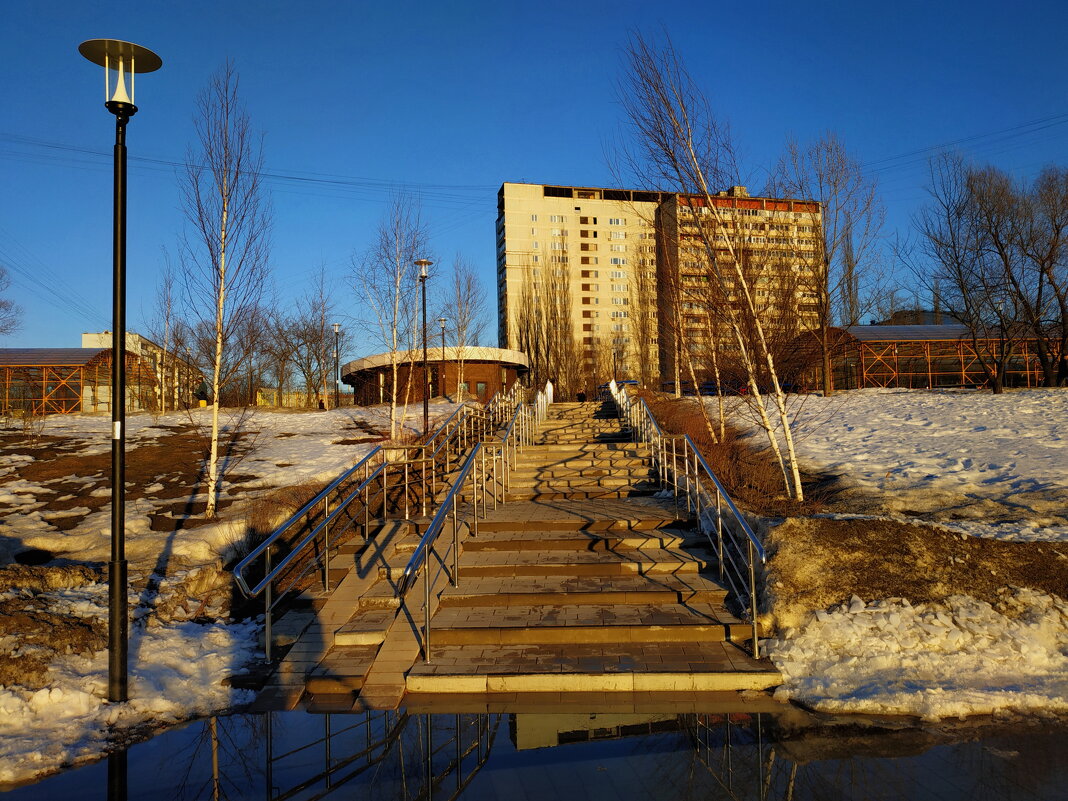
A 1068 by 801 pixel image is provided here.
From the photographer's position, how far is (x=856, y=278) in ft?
71.8

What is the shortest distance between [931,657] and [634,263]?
23.3m

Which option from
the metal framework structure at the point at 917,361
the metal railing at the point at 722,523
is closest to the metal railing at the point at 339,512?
the metal railing at the point at 722,523

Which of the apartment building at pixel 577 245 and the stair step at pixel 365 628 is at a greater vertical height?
the apartment building at pixel 577 245

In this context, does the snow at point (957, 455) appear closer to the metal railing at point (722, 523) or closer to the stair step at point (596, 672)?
the metal railing at point (722, 523)

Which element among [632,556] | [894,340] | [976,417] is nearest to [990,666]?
[632,556]

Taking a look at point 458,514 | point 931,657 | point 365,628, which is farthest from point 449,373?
point 931,657

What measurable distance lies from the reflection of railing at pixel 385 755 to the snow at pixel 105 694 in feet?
2.98

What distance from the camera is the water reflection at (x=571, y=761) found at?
13.1ft

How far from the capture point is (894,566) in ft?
22.2

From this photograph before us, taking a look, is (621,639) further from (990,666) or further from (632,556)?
(990,666)

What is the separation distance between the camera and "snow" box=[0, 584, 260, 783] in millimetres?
4582

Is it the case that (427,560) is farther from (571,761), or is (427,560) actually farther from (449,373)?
(449,373)

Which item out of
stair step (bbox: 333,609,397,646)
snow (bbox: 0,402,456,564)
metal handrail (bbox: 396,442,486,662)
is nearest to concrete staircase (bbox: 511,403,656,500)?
metal handrail (bbox: 396,442,486,662)

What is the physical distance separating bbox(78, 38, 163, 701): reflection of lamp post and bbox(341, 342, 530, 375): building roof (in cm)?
2461
